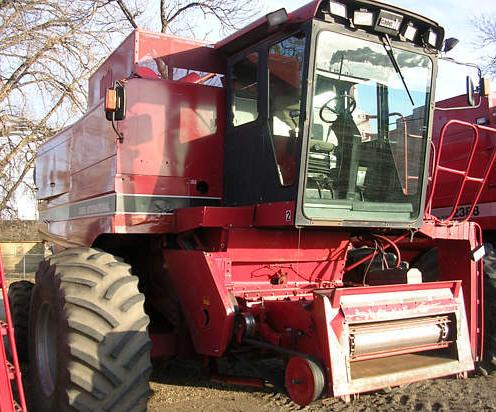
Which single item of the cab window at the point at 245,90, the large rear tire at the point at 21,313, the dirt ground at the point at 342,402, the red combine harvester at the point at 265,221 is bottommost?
the dirt ground at the point at 342,402

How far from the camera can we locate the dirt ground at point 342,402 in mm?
4676

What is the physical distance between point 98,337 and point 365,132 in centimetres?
257

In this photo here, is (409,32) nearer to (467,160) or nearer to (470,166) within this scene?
(470,166)

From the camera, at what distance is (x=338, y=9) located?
417 cm

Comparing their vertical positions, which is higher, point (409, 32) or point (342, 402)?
point (409, 32)

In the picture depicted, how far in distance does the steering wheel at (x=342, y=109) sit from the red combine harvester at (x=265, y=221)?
0.6 inches

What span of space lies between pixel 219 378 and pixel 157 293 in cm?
109

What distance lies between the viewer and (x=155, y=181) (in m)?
4.98

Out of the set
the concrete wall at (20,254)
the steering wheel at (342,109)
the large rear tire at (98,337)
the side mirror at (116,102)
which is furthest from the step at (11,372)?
the concrete wall at (20,254)

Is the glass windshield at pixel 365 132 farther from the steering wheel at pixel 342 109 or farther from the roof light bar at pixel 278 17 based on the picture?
the roof light bar at pixel 278 17

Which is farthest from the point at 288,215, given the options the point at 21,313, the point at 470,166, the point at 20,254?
the point at 20,254

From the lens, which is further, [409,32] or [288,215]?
[409,32]

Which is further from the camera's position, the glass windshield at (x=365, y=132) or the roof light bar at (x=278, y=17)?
the glass windshield at (x=365, y=132)

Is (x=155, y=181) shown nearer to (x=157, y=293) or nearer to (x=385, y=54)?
(x=157, y=293)
